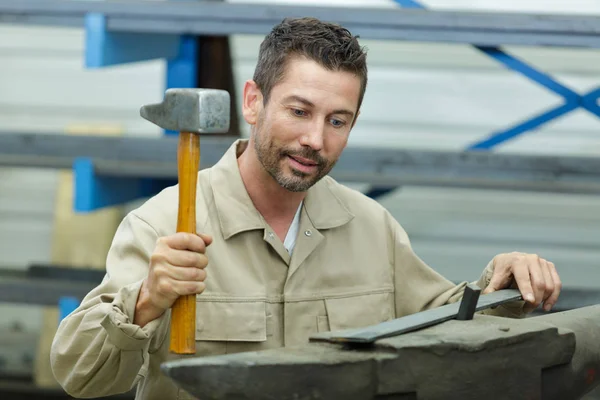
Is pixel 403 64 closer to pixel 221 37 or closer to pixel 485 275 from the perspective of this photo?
pixel 221 37

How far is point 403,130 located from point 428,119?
16 centimetres

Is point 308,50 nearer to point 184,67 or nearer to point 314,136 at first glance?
point 314,136

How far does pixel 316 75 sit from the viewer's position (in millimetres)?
2199

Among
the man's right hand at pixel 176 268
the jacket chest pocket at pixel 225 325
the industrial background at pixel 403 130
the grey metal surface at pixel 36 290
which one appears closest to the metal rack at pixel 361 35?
the grey metal surface at pixel 36 290

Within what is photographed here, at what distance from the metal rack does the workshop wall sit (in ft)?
4.68

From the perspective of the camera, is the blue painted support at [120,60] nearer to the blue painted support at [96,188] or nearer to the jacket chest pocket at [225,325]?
the blue painted support at [96,188]

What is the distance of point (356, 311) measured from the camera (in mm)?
2365

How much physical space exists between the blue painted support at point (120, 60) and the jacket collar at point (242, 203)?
166 cm

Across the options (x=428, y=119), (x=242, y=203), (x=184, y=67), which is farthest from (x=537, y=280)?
(x=428, y=119)

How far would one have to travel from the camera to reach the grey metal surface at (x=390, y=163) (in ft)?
13.0

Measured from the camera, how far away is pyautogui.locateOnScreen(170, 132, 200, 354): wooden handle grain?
6.17 feet

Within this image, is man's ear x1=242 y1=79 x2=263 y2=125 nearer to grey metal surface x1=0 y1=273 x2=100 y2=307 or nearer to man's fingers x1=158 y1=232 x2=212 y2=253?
man's fingers x1=158 y1=232 x2=212 y2=253

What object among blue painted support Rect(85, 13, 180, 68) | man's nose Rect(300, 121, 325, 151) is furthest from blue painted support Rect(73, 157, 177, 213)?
man's nose Rect(300, 121, 325, 151)

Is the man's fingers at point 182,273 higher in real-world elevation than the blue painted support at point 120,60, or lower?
lower
